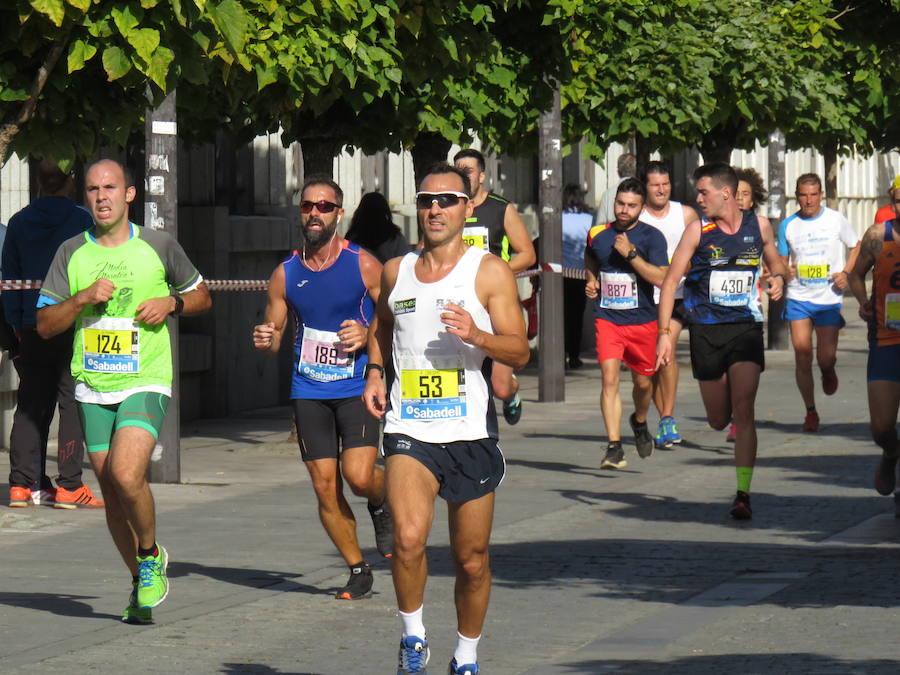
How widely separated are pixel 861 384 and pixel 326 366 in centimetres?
1127

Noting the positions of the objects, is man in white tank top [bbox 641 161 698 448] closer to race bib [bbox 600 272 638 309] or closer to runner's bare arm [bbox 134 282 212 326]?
race bib [bbox 600 272 638 309]

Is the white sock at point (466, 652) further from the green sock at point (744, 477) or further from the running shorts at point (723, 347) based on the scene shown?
the running shorts at point (723, 347)

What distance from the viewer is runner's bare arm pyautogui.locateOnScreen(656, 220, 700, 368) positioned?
36.0 ft

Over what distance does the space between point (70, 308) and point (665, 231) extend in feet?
23.5

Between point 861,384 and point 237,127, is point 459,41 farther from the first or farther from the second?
point 861,384

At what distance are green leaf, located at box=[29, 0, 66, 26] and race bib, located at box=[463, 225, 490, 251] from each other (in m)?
5.01

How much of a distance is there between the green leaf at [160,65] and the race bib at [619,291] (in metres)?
5.63

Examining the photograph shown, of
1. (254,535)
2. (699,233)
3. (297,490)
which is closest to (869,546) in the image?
(699,233)

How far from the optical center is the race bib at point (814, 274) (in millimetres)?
15484

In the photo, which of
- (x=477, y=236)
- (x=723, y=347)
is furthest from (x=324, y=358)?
(x=477, y=236)

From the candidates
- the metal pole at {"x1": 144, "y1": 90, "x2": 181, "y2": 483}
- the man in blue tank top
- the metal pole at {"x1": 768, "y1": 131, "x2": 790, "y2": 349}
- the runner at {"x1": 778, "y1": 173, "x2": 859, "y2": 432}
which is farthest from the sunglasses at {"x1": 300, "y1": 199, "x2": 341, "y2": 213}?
the metal pole at {"x1": 768, "y1": 131, "x2": 790, "y2": 349}

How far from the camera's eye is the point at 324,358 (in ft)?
28.5

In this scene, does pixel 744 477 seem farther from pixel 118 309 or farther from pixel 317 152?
pixel 317 152

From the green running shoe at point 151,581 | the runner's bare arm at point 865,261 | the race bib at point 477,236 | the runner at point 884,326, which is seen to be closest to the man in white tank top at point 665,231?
the race bib at point 477,236
